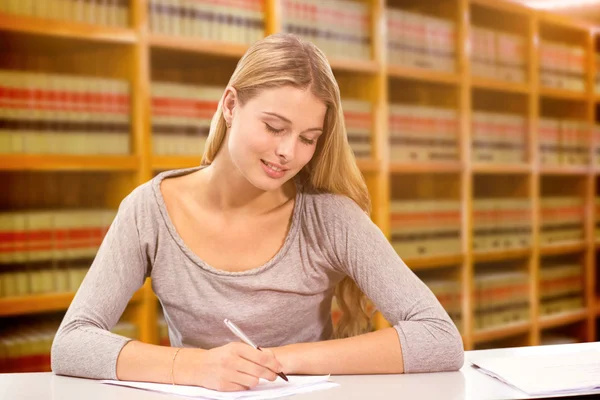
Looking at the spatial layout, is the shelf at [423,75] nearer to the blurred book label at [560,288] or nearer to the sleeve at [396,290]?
the blurred book label at [560,288]

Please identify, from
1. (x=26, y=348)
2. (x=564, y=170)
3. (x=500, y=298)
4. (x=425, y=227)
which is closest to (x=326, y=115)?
(x=26, y=348)

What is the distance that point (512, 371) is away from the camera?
1.09 m

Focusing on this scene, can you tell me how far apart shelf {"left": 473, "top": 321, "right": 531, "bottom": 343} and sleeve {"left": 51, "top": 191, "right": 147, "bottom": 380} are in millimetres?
2587

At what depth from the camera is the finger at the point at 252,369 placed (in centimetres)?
99

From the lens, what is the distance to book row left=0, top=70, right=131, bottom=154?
2.17 meters

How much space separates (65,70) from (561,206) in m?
3.09

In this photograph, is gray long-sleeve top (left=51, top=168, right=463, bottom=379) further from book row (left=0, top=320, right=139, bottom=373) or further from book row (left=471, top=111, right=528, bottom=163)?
book row (left=471, top=111, right=528, bottom=163)

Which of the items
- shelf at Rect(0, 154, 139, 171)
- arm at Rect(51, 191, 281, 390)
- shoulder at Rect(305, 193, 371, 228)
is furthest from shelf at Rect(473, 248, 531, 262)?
arm at Rect(51, 191, 281, 390)

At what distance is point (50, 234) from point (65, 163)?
276mm

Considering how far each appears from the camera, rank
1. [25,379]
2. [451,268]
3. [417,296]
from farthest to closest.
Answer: [451,268] → [417,296] → [25,379]

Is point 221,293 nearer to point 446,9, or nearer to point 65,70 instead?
point 65,70

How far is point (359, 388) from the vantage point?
1.02m

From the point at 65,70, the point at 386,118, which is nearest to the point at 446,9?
the point at 386,118

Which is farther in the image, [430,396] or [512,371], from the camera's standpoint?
[512,371]
